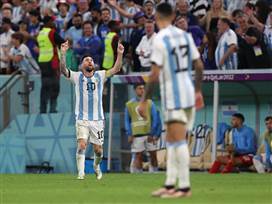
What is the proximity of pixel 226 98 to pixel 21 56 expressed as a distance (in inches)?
238

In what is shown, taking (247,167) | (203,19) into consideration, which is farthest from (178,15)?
(247,167)

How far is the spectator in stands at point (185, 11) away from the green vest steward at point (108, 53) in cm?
183

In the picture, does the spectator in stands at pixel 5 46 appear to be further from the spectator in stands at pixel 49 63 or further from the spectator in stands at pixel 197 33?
the spectator in stands at pixel 197 33

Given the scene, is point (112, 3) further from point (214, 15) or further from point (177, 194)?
point (177, 194)

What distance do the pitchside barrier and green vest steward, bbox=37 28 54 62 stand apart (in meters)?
1.87

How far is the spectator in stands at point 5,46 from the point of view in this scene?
28.7 m

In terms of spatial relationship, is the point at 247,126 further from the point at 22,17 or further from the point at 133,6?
the point at 22,17

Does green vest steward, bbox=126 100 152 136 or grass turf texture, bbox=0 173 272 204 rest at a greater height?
green vest steward, bbox=126 100 152 136

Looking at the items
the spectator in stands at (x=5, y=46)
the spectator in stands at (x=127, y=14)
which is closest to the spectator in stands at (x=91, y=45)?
the spectator in stands at (x=127, y=14)

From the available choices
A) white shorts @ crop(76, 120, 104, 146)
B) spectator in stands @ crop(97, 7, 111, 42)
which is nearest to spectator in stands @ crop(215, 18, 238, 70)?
spectator in stands @ crop(97, 7, 111, 42)

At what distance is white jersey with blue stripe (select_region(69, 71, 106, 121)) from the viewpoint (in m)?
19.8

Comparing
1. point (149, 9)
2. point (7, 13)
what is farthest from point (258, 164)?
point (7, 13)

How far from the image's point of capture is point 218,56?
81.5 ft

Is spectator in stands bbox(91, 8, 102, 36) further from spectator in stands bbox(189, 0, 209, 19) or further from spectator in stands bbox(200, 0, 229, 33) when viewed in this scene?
spectator in stands bbox(200, 0, 229, 33)
